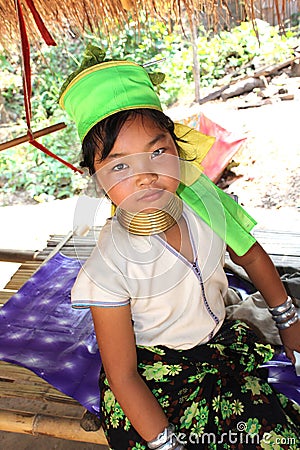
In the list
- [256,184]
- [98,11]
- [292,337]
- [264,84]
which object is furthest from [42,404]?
[264,84]

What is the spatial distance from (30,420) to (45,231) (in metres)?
2.75

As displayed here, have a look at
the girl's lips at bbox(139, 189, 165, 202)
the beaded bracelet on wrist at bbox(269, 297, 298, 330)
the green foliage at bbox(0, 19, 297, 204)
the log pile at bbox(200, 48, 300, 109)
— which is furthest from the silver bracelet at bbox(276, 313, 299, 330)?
the log pile at bbox(200, 48, 300, 109)

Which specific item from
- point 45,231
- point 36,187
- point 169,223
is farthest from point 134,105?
point 36,187

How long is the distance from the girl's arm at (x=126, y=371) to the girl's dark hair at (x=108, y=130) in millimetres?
332

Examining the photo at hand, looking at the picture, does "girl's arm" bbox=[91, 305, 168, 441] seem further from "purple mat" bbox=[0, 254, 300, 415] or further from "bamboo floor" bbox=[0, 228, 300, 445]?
"purple mat" bbox=[0, 254, 300, 415]

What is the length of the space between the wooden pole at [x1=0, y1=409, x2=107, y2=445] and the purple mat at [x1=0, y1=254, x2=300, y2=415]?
6 cm

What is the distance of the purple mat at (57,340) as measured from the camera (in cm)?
152

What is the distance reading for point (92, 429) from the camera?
4.55 ft

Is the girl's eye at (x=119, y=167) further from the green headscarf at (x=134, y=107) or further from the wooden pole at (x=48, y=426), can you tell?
the wooden pole at (x=48, y=426)

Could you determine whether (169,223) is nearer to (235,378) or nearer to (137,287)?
(137,287)

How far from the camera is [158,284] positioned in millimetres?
1209

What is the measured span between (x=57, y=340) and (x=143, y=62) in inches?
205

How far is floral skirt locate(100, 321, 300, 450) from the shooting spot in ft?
3.92

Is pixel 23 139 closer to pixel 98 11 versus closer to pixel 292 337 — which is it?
pixel 98 11
